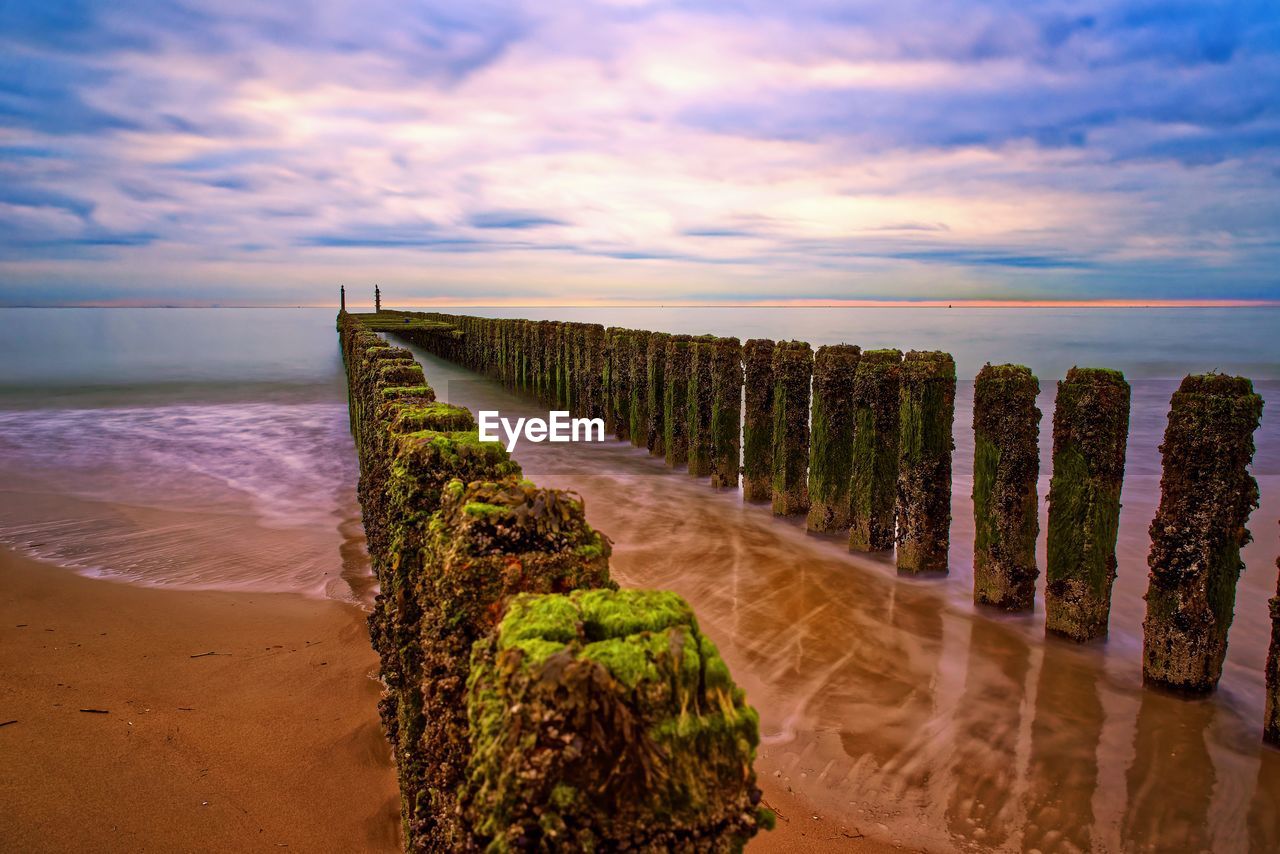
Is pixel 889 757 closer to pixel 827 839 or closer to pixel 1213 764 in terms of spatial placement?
pixel 827 839

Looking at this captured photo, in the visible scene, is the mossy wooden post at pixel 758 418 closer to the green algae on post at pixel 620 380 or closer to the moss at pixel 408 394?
the green algae on post at pixel 620 380

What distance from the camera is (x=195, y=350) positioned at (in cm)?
4272

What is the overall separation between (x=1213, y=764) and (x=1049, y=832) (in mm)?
1086

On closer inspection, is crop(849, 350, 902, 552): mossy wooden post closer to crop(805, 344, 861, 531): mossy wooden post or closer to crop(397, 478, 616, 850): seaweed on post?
crop(805, 344, 861, 531): mossy wooden post

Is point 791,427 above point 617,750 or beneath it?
beneath

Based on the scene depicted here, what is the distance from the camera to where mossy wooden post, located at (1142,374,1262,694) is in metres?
3.71

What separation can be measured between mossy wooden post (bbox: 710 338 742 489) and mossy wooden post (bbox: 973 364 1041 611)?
3.10 m

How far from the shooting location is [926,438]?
5297mm

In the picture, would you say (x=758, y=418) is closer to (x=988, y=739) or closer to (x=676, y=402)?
(x=676, y=402)

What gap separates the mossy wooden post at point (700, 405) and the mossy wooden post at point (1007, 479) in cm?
350

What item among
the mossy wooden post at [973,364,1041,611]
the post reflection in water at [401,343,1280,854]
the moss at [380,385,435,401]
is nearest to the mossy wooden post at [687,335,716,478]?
the post reflection in water at [401,343,1280,854]

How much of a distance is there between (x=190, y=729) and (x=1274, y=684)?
4.88 metres

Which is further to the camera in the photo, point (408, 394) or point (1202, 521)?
point (408, 394)

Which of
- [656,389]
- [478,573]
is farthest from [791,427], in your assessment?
[478,573]
